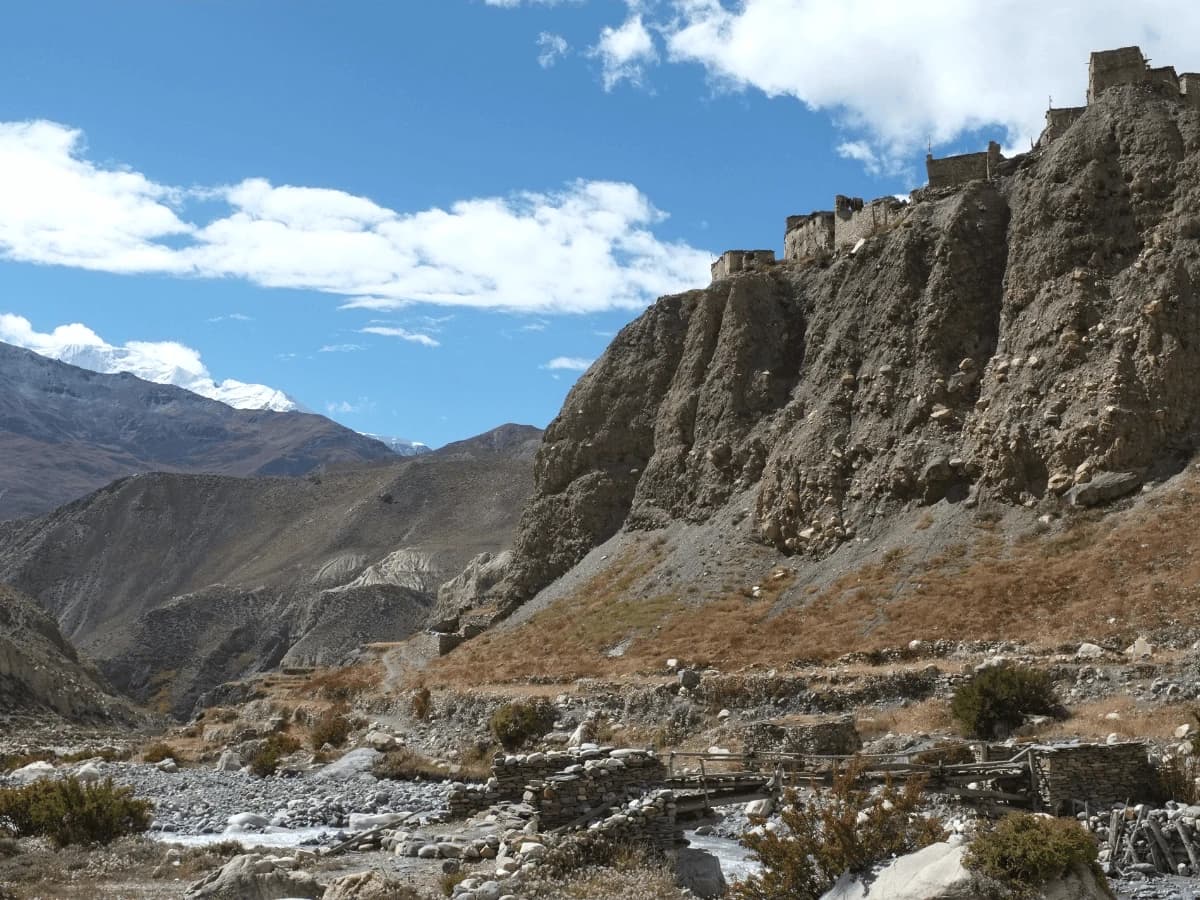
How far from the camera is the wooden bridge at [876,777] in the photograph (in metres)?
23.2

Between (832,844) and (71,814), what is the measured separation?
13.6 m

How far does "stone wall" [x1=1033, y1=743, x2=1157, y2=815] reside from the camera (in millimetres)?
24109

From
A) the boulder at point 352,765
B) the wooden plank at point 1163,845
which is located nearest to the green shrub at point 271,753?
the boulder at point 352,765

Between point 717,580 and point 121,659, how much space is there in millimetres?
85256

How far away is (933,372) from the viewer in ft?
172

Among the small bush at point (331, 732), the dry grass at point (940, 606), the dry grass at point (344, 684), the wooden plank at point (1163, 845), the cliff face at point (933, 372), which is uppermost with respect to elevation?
the cliff face at point (933, 372)

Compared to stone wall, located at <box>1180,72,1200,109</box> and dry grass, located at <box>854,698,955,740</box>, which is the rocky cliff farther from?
→ stone wall, located at <box>1180,72,1200,109</box>

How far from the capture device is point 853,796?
1827cm

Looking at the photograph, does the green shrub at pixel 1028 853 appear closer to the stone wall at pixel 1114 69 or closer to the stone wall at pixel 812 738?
the stone wall at pixel 812 738

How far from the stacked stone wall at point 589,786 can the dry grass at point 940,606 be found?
1857cm

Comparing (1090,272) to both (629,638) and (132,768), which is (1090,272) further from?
(132,768)

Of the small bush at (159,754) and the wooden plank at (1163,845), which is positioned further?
the small bush at (159,754)

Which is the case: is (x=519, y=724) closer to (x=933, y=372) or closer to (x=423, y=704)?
(x=423, y=704)

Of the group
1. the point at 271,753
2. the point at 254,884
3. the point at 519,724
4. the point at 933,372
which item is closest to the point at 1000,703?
the point at 519,724
